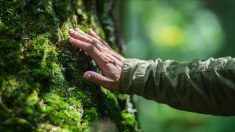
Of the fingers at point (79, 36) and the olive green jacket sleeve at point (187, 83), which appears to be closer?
the olive green jacket sleeve at point (187, 83)

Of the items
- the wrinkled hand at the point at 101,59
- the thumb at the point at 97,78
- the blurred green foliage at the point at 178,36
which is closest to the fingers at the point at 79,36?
the wrinkled hand at the point at 101,59

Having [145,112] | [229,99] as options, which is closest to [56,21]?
[229,99]

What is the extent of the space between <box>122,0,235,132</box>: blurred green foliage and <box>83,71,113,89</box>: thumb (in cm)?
829

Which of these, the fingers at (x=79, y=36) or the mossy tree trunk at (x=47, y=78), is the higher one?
the fingers at (x=79, y=36)

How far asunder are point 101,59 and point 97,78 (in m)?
0.19

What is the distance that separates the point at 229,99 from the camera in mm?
3832

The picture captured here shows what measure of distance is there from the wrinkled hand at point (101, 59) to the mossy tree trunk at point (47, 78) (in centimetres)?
8

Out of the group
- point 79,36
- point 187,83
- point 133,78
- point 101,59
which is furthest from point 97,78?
point 187,83

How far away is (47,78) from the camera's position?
366 cm

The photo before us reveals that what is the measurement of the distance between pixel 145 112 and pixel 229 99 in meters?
10.0

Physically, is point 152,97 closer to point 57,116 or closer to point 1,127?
point 57,116

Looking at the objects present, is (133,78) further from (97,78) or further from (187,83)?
(187,83)

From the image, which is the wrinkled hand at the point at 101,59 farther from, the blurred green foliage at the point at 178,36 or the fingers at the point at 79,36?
the blurred green foliage at the point at 178,36

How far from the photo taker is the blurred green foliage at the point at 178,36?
14.0 m
